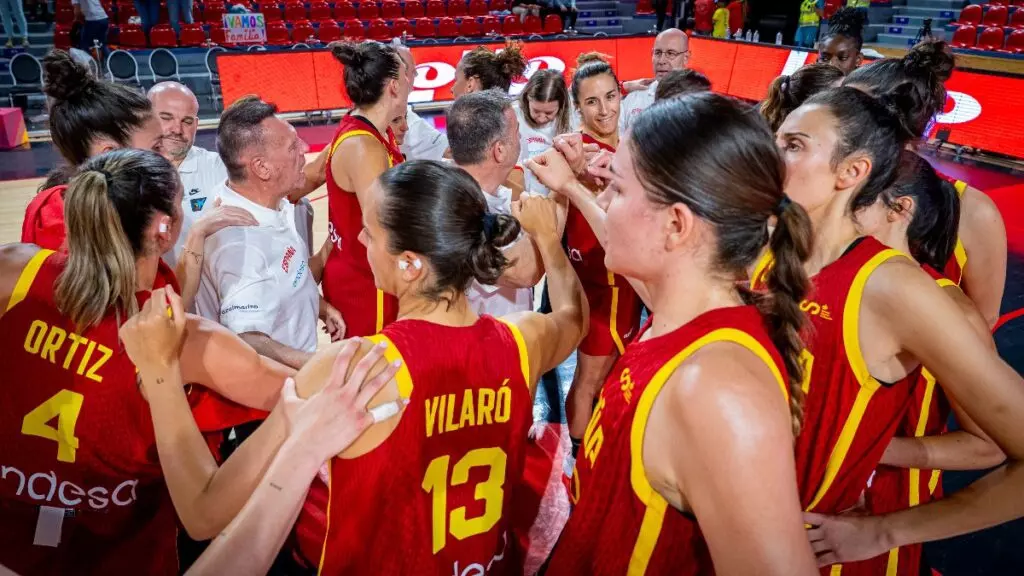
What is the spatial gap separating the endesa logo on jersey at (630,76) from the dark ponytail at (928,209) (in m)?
8.00

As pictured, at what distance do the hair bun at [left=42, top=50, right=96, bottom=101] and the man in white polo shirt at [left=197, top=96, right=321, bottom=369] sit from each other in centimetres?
63

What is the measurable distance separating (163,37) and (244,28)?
1.42m

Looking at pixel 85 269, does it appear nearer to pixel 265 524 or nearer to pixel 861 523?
pixel 265 524

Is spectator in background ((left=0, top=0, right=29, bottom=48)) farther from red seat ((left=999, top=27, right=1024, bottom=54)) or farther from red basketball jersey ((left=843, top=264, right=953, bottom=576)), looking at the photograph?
red seat ((left=999, top=27, right=1024, bottom=54))

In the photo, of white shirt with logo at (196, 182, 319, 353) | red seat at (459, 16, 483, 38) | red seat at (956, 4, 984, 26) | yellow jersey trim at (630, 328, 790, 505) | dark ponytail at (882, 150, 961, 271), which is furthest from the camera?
red seat at (459, 16, 483, 38)

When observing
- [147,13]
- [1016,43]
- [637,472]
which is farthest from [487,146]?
[1016,43]

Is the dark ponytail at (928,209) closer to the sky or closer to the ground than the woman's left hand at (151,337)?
closer to the sky

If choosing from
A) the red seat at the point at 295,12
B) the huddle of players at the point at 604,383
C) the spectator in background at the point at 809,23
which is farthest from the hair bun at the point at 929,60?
the red seat at the point at 295,12

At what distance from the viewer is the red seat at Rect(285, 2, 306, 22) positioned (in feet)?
50.5

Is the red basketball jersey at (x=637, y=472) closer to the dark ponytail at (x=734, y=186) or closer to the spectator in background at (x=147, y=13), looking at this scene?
the dark ponytail at (x=734, y=186)

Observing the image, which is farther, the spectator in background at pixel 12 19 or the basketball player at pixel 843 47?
the spectator in background at pixel 12 19

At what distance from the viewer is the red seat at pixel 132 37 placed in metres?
13.2

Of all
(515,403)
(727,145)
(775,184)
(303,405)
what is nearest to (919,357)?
(775,184)

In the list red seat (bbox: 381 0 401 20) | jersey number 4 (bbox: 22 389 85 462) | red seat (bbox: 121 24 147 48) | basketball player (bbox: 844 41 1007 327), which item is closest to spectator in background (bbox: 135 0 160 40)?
red seat (bbox: 121 24 147 48)
